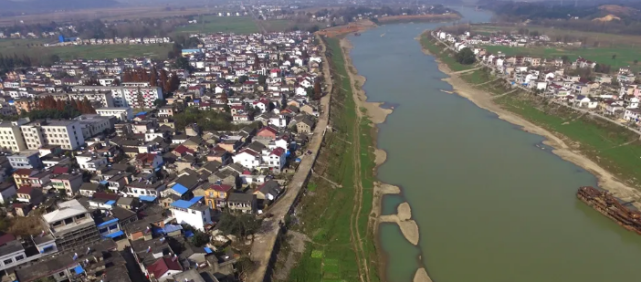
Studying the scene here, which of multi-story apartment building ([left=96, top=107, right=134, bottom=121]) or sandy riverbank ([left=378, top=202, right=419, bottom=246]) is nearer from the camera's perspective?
sandy riverbank ([left=378, top=202, right=419, bottom=246])

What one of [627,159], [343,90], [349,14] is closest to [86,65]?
[343,90]

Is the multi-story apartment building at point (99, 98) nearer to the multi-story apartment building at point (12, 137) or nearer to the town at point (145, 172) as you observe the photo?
the town at point (145, 172)

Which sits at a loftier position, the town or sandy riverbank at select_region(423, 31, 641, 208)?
the town

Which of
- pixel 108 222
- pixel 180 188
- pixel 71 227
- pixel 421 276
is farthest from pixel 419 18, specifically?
pixel 71 227

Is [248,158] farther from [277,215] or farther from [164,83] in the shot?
[164,83]

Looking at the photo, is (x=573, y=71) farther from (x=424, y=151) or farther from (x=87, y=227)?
(x=87, y=227)

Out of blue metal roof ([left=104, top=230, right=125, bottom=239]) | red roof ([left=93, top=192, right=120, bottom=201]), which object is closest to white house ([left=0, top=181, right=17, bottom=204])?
red roof ([left=93, top=192, right=120, bottom=201])

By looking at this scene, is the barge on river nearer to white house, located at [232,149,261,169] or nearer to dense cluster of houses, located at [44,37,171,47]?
white house, located at [232,149,261,169]

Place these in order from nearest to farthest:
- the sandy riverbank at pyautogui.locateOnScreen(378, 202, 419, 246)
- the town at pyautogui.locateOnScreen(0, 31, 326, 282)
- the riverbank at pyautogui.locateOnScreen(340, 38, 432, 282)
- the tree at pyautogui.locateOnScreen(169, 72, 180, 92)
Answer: the town at pyautogui.locateOnScreen(0, 31, 326, 282) < the riverbank at pyautogui.locateOnScreen(340, 38, 432, 282) < the sandy riverbank at pyautogui.locateOnScreen(378, 202, 419, 246) < the tree at pyautogui.locateOnScreen(169, 72, 180, 92)
